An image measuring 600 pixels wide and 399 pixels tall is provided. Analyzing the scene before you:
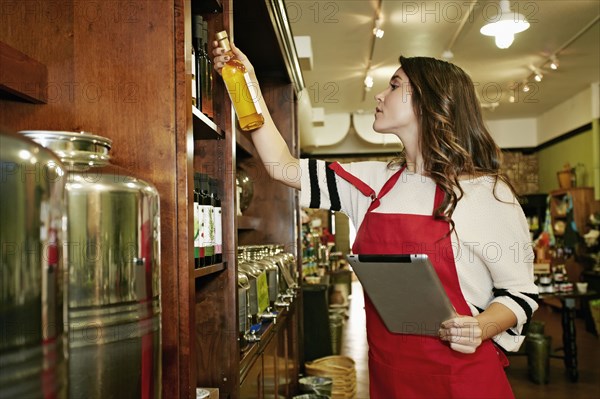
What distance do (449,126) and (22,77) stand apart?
3.74 ft

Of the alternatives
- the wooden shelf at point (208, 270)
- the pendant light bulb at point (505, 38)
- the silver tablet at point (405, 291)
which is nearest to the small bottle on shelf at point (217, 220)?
the wooden shelf at point (208, 270)

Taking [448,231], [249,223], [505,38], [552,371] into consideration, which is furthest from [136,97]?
[552,371]

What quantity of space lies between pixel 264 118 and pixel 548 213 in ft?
33.3

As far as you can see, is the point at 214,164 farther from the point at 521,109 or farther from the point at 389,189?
the point at 521,109

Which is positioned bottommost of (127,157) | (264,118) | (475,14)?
(127,157)

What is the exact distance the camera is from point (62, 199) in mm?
778

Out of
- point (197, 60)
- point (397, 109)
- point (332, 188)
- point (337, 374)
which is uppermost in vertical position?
point (197, 60)

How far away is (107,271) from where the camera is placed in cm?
91

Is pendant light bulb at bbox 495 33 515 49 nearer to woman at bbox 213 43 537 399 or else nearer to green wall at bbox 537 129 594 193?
woman at bbox 213 43 537 399

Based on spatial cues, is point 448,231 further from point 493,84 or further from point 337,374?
point 493,84

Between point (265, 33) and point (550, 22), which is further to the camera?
point (550, 22)

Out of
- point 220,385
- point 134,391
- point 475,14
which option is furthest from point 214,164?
point 475,14

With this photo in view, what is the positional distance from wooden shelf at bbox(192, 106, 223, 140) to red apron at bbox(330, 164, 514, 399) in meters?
0.54

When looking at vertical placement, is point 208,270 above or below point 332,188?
below
